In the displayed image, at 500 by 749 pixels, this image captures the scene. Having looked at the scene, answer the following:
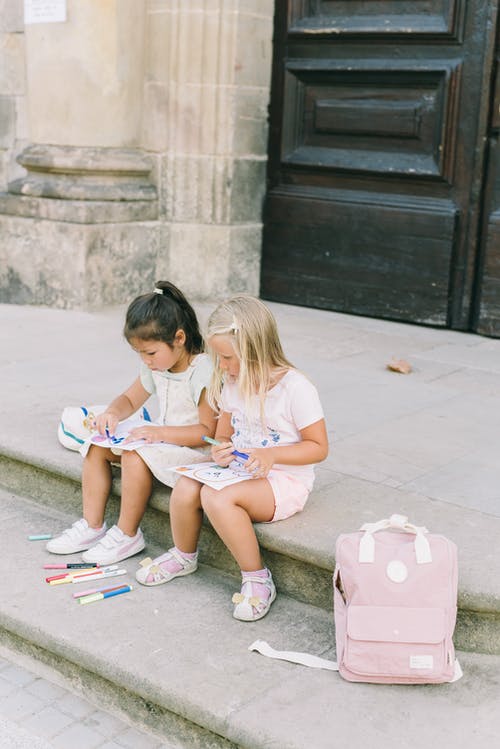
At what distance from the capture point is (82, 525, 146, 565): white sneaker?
3.31 metres

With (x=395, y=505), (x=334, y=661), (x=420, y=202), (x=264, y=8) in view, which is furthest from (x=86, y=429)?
(x=264, y=8)

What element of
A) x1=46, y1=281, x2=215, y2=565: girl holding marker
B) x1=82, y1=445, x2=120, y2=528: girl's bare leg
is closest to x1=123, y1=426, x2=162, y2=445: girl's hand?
x1=46, y1=281, x2=215, y2=565: girl holding marker

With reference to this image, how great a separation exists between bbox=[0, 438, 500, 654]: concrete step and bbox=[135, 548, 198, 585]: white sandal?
0.37 ft

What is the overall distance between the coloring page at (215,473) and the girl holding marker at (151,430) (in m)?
0.18

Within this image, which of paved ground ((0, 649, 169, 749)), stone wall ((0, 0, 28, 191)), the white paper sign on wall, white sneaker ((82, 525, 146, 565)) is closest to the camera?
paved ground ((0, 649, 169, 749))

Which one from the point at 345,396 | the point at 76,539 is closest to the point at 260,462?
the point at 76,539

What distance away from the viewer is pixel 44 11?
6082mm

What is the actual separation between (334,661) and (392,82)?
3959 millimetres

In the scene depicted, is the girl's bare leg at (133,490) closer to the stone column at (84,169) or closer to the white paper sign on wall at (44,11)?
the stone column at (84,169)

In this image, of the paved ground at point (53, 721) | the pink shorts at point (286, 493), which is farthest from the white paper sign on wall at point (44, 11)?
the paved ground at point (53, 721)

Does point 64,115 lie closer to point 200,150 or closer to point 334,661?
point 200,150

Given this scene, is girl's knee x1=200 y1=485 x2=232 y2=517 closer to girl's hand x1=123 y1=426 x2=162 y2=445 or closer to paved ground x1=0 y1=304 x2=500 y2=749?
A: girl's hand x1=123 y1=426 x2=162 y2=445

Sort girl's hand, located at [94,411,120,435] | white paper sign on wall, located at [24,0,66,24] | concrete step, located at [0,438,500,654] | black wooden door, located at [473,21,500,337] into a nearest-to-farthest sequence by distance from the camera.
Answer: concrete step, located at [0,438,500,654]
girl's hand, located at [94,411,120,435]
black wooden door, located at [473,21,500,337]
white paper sign on wall, located at [24,0,66,24]

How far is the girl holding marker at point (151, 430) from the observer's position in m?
3.33
